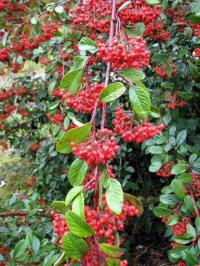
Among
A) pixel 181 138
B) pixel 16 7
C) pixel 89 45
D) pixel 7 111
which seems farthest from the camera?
pixel 7 111

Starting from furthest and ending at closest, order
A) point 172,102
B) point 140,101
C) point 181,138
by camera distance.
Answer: point 172,102, point 181,138, point 140,101

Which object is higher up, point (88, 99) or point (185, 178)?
point (88, 99)

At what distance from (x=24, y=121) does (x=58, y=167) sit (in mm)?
880

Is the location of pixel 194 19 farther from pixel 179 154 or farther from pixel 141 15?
pixel 179 154

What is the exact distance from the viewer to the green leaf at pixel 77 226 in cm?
108

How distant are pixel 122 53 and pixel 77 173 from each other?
378 mm

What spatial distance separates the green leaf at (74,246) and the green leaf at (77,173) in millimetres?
189

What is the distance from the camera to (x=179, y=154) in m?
2.21

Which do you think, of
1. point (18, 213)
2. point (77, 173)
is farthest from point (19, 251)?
point (77, 173)

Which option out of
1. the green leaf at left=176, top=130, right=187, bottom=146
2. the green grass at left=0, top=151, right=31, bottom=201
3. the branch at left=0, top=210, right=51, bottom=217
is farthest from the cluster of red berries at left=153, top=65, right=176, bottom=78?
the green grass at left=0, top=151, right=31, bottom=201

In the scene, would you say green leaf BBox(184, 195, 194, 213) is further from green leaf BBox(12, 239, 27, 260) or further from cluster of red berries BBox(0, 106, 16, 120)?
cluster of red berries BBox(0, 106, 16, 120)

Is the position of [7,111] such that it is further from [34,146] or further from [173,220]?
[173,220]

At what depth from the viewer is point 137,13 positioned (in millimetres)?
1687

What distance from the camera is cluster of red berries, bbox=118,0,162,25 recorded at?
1.65 m
